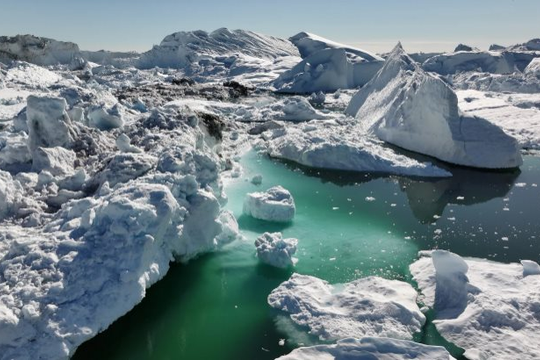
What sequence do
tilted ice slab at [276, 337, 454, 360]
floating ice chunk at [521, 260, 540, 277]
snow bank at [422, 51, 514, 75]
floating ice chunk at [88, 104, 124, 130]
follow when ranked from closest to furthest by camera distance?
tilted ice slab at [276, 337, 454, 360] → floating ice chunk at [521, 260, 540, 277] → floating ice chunk at [88, 104, 124, 130] → snow bank at [422, 51, 514, 75]

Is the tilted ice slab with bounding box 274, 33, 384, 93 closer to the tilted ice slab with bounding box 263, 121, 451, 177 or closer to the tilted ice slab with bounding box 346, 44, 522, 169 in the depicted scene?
the tilted ice slab with bounding box 346, 44, 522, 169

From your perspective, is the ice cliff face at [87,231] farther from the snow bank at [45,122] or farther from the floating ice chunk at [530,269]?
the floating ice chunk at [530,269]

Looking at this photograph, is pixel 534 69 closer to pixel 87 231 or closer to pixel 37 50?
pixel 87 231

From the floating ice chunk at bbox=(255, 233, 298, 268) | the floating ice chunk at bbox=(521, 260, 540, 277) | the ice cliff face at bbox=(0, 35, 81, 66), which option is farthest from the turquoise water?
the ice cliff face at bbox=(0, 35, 81, 66)

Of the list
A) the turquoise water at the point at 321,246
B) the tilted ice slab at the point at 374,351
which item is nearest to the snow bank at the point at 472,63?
the turquoise water at the point at 321,246

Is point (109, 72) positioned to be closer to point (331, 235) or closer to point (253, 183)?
point (253, 183)

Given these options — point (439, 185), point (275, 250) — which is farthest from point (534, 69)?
point (275, 250)
